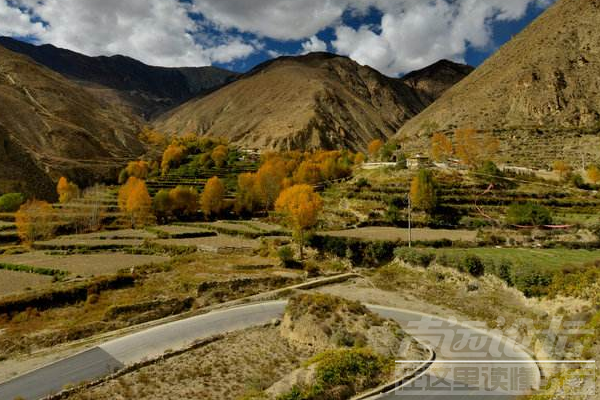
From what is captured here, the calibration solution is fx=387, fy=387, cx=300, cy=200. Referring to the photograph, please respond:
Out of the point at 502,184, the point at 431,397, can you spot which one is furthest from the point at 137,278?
the point at 502,184

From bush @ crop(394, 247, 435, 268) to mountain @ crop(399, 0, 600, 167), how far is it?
64708mm

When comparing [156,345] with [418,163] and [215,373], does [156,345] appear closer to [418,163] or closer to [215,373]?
[215,373]

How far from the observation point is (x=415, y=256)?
4025cm

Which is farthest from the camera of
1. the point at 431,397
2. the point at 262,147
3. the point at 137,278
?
the point at 262,147

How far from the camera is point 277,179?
84.1 metres

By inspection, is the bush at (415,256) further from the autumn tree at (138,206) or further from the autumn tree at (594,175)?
the autumn tree at (594,175)

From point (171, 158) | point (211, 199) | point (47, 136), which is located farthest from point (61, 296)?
point (47, 136)

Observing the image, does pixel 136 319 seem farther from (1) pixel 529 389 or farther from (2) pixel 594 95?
(2) pixel 594 95

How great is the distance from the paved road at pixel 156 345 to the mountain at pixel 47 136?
75631mm

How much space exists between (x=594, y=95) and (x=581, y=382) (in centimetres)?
13709

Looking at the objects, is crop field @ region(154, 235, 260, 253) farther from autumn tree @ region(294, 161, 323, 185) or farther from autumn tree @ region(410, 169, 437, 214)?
autumn tree @ region(294, 161, 323, 185)

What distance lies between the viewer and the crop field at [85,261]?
40438mm

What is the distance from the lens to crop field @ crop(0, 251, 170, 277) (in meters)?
40.4

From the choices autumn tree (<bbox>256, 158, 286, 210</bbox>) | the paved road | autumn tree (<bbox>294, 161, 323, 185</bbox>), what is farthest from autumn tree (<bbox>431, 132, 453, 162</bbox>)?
the paved road
